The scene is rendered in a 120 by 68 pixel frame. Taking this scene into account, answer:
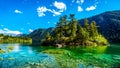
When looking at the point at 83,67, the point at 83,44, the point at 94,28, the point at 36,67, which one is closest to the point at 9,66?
the point at 36,67

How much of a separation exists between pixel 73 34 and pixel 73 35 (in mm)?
876

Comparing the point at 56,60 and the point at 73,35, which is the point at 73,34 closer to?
the point at 73,35

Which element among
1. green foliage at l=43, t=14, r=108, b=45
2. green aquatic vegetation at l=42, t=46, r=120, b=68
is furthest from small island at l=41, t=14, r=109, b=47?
green aquatic vegetation at l=42, t=46, r=120, b=68

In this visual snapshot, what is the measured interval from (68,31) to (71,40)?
943 centimetres

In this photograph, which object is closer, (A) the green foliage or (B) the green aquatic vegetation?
(B) the green aquatic vegetation

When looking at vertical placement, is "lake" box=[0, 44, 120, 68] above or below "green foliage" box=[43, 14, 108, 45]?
below

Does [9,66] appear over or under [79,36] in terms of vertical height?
under

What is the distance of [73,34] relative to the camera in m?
132

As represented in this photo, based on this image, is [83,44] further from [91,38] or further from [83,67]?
[83,67]

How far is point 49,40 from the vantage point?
138125 mm

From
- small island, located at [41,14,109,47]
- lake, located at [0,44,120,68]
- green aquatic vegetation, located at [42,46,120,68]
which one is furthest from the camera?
small island, located at [41,14,109,47]

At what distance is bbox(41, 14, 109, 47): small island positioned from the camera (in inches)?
5030

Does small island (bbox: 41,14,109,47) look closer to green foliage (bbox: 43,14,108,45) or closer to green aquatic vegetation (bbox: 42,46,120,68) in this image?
green foliage (bbox: 43,14,108,45)

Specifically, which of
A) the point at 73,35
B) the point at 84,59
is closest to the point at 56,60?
the point at 84,59
